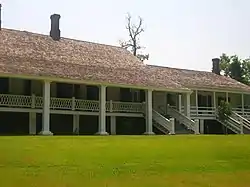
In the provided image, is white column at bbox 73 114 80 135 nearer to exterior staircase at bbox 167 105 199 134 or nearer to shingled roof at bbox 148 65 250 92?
exterior staircase at bbox 167 105 199 134

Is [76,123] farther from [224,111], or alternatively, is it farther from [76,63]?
[224,111]

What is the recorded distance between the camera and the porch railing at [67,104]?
31.0 m

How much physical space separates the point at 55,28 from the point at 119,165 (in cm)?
2885

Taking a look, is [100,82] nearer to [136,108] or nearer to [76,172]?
[136,108]

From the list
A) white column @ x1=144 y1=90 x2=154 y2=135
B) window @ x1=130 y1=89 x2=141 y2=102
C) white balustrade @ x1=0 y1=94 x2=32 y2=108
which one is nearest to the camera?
white balustrade @ x1=0 y1=94 x2=32 y2=108

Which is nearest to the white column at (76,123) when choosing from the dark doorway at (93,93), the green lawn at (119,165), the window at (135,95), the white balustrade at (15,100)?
the dark doorway at (93,93)

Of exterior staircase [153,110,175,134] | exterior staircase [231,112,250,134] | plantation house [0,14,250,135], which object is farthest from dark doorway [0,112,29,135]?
exterior staircase [231,112,250,134]

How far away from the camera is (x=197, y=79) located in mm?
47938

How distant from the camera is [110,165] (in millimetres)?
13734

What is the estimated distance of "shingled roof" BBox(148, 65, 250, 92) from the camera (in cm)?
4481

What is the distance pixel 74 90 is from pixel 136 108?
5.02m

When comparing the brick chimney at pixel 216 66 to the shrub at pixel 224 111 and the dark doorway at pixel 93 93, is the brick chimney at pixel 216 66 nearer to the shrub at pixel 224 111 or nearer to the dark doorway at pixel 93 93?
the shrub at pixel 224 111

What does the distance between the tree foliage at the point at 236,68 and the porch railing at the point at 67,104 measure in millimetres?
46194

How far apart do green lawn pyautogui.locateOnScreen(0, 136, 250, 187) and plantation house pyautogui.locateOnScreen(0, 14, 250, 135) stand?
44.3ft
